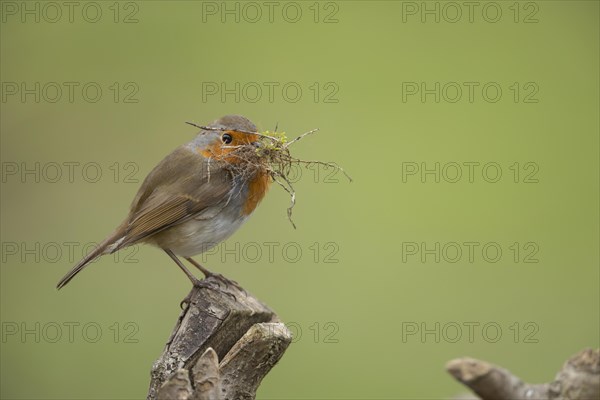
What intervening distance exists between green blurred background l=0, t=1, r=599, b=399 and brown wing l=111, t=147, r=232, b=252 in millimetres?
2459

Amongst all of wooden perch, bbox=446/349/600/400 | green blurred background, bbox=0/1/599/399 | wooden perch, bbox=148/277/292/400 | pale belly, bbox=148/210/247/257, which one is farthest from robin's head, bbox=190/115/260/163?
green blurred background, bbox=0/1/599/399

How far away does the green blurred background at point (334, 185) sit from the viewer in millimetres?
6953

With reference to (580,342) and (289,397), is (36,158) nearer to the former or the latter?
(289,397)

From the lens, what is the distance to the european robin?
4426mm

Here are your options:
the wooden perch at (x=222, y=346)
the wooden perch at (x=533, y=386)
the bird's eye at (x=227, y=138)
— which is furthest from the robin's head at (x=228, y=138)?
the wooden perch at (x=533, y=386)

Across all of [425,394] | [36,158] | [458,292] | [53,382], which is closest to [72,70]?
[36,158]

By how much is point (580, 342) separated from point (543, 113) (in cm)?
381

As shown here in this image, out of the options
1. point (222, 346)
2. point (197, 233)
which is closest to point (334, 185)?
point (197, 233)

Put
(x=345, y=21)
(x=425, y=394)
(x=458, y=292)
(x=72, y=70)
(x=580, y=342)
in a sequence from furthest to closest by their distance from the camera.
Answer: (x=345, y=21)
(x=72, y=70)
(x=458, y=292)
(x=580, y=342)
(x=425, y=394)

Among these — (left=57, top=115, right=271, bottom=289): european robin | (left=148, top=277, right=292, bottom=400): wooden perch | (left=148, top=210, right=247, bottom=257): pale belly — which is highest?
(left=57, top=115, right=271, bottom=289): european robin

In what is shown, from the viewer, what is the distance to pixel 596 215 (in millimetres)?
8648

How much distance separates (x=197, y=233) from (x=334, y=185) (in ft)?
13.7

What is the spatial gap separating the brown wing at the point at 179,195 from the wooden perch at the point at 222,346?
0.81 metres

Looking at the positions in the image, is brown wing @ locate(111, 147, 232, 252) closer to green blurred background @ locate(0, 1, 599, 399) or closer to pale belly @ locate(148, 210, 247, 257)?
pale belly @ locate(148, 210, 247, 257)
